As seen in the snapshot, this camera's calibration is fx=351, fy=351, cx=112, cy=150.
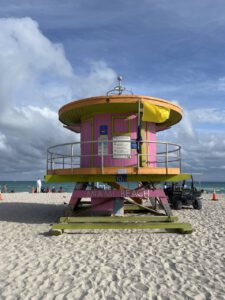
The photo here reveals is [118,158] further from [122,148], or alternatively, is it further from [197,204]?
[197,204]

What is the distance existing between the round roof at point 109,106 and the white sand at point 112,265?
496 cm

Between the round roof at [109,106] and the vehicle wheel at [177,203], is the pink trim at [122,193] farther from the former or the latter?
the vehicle wheel at [177,203]

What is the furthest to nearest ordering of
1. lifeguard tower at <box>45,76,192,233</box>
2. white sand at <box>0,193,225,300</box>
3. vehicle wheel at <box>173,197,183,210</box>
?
vehicle wheel at <box>173,197,183,210</box>, lifeguard tower at <box>45,76,192,233</box>, white sand at <box>0,193,225,300</box>

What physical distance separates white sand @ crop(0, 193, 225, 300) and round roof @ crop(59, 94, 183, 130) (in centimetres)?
496

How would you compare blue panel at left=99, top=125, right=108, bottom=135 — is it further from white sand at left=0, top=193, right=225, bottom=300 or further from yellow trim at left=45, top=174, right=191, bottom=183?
white sand at left=0, top=193, right=225, bottom=300

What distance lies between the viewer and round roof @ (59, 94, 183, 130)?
13.8m

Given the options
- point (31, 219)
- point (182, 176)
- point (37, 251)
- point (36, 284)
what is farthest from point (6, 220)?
point (36, 284)

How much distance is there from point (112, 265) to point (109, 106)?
288 inches

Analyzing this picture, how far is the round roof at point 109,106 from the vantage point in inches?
542

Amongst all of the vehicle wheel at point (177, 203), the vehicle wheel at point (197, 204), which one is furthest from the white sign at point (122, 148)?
the vehicle wheel at point (197, 204)

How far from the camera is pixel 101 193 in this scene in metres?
14.1

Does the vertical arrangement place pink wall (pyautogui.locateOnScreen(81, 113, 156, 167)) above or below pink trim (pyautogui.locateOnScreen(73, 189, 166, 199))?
above

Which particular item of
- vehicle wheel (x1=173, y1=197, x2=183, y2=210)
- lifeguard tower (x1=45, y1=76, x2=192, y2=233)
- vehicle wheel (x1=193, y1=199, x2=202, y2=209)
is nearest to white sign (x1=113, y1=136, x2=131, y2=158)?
lifeguard tower (x1=45, y1=76, x2=192, y2=233)

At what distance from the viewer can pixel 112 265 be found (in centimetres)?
859
